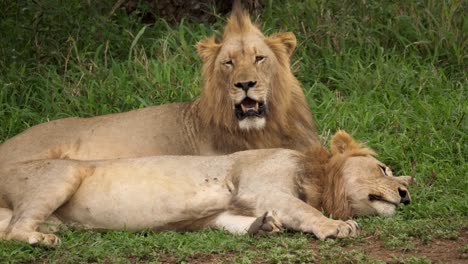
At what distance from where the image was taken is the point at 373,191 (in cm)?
601

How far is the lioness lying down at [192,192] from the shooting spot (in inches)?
234

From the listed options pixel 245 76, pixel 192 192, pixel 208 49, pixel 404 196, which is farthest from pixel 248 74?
pixel 404 196

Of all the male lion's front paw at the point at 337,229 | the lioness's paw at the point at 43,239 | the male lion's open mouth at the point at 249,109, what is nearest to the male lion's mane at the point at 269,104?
the male lion's open mouth at the point at 249,109

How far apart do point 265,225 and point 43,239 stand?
44.9 inches

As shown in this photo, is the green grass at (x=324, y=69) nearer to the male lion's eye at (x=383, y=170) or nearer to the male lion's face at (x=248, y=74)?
the male lion's eye at (x=383, y=170)

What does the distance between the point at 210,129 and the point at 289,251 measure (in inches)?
70.7

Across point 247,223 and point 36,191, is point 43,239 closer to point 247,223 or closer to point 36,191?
point 36,191

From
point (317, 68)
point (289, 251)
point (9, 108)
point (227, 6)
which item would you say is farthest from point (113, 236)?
point (227, 6)

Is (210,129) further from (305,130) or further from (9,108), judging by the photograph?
(9,108)

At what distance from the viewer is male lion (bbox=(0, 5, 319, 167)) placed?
22.4 feet

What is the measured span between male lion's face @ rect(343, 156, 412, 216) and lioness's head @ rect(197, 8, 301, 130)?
34.6 inches

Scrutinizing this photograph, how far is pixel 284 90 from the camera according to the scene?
6.98m

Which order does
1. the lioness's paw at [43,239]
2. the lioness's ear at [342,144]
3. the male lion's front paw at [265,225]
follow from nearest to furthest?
1. the lioness's paw at [43,239]
2. the male lion's front paw at [265,225]
3. the lioness's ear at [342,144]

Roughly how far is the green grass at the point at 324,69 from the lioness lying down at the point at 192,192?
463 millimetres
